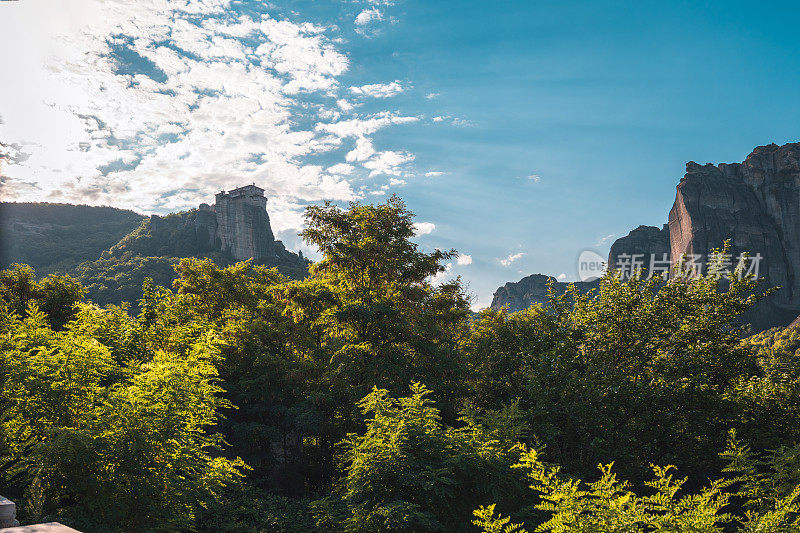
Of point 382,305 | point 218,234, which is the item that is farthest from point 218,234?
point 382,305

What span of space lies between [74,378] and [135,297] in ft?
254

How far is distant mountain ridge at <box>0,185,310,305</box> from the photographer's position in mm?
87356

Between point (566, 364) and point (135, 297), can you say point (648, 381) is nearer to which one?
point (566, 364)

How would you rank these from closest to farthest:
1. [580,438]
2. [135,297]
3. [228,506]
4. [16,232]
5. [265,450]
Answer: [228,506] < [580,438] < [265,450] < [135,297] < [16,232]

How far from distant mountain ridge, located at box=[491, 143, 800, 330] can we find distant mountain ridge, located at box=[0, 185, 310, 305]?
75.0 m

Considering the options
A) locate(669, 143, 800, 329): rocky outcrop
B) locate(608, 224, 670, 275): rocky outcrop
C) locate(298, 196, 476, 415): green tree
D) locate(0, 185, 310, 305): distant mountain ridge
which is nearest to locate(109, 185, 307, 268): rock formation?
locate(0, 185, 310, 305): distant mountain ridge

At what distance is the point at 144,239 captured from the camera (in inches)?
3986

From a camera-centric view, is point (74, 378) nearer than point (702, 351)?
Yes

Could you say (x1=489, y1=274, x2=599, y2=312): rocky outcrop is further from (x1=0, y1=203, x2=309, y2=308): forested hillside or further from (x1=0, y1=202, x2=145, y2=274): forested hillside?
A: (x1=0, y1=202, x2=145, y2=274): forested hillside

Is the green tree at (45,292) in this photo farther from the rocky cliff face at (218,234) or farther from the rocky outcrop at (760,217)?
the rocky outcrop at (760,217)

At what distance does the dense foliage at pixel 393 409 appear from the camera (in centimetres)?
568

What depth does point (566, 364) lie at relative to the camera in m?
11.0

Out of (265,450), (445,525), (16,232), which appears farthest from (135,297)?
(445,525)

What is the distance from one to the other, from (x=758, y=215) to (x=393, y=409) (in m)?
126
